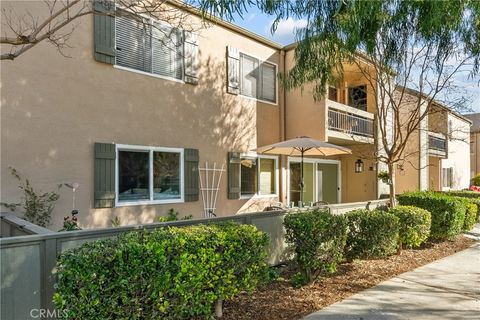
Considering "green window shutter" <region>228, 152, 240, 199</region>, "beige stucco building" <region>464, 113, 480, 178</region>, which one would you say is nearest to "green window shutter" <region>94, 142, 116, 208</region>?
"green window shutter" <region>228, 152, 240, 199</region>

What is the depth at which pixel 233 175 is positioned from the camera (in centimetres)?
1065

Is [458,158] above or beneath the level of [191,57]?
beneath

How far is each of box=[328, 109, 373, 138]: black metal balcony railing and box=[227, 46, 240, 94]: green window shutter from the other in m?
3.38

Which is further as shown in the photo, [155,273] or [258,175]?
[258,175]

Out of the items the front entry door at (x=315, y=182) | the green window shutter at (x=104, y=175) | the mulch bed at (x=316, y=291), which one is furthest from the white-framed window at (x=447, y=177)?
the green window shutter at (x=104, y=175)

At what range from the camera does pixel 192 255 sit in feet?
12.9

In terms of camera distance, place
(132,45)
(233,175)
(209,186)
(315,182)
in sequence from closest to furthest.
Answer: (132,45)
(209,186)
(233,175)
(315,182)

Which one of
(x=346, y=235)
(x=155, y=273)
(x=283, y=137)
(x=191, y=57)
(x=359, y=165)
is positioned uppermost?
(x=191, y=57)

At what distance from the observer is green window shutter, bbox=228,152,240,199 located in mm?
10531

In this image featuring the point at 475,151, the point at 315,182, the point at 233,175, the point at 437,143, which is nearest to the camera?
the point at 233,175

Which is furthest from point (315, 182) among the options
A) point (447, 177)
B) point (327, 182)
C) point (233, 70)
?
point (447, 177)

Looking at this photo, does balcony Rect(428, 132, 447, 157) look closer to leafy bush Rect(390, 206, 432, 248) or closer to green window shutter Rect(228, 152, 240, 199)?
leafy bush Rect(390, 206, 432, 248)

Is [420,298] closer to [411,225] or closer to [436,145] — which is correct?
[411,225]

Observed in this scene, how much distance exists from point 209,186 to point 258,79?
167 inches
